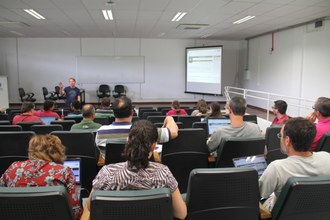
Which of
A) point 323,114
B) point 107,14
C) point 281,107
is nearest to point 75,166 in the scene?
point 323,114

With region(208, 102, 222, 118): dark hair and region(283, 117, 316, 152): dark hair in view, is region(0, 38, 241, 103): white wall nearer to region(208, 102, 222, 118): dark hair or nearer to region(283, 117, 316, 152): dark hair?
region(208, 102, 222, 118): dark hair

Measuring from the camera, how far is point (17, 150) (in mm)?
2812

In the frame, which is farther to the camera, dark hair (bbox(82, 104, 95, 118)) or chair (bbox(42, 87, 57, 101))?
chair (bbox(42, 87, 57, 101))

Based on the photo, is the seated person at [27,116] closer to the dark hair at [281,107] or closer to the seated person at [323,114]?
the dark hair at [281,107]

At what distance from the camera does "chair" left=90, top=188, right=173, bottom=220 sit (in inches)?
47.1

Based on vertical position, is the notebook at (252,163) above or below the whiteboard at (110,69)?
below

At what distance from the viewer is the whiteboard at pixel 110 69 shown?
11734 mm

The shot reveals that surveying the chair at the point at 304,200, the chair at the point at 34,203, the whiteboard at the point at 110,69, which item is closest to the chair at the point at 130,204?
the chair at the point at 34,203

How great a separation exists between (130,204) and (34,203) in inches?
16.7

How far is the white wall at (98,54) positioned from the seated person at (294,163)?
10674 millimetres

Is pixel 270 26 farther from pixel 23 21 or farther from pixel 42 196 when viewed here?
pixel 42 196

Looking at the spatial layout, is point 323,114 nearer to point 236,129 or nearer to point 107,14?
point 236,129

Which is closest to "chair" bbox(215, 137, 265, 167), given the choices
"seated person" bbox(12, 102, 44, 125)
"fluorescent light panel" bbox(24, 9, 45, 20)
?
"seated person" bbox(12, 102, 44, 125)

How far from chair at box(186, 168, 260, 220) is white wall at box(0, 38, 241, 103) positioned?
10791 mm
